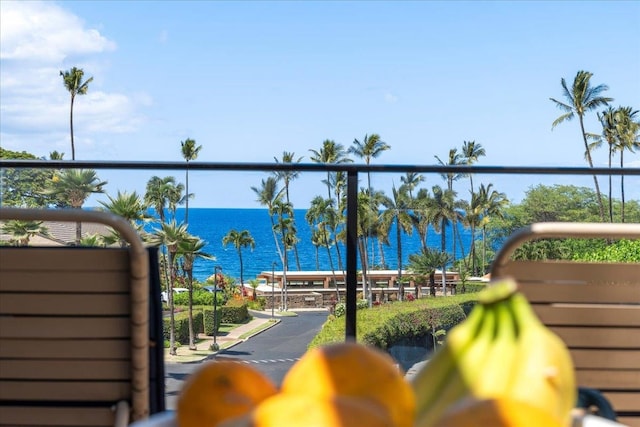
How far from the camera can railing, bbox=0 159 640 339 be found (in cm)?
232

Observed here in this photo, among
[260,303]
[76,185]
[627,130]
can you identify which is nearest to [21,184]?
[76,185]

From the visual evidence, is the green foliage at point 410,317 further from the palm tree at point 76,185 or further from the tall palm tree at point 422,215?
the palm tree at point 76,185

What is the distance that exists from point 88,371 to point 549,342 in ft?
2.67

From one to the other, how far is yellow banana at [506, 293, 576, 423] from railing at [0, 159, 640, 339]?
1.84m

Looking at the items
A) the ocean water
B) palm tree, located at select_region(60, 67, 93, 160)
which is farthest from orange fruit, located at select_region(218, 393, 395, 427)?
palm tree, located at select_region(60, 67, 93, 160)

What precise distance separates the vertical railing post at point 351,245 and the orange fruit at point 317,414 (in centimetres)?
190

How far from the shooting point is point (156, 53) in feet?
251

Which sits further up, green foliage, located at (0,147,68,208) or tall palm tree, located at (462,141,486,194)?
tall palm tree, located at (462,141,486,194)

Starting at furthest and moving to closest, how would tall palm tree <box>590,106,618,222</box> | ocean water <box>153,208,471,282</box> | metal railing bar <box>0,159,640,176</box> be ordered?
1. tall palm tree <box>590,106,618,222</box>
2. ocean water <box>153,208,471,282</box>
3. metal railing bar <box>0,159,640,176</box>

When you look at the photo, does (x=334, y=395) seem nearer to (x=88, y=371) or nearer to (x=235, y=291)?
(x=88, y=371)

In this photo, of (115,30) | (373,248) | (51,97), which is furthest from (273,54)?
(373,248)

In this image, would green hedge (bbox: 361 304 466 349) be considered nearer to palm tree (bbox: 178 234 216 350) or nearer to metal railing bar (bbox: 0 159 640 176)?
palm tree (bbox: 178 234 216 350)

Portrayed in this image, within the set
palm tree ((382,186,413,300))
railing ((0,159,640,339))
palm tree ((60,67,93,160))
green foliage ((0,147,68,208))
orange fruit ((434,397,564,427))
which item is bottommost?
orange fruit ((434,397,564,427))

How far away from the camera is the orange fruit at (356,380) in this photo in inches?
15.3
